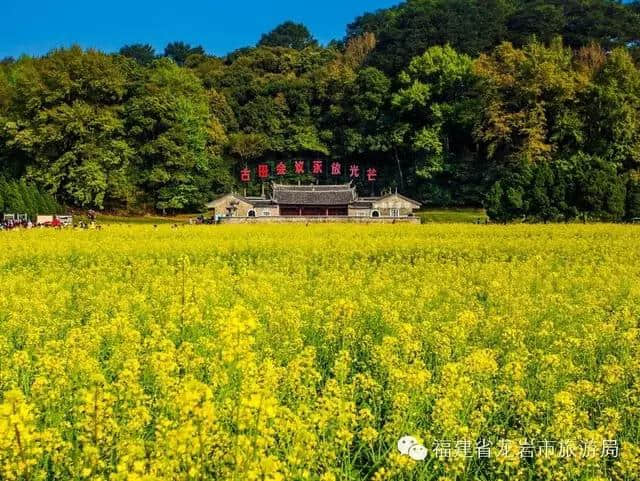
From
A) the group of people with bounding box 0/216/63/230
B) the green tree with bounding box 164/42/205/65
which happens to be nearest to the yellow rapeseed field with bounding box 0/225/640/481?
the group of people with bounding box 0/216/63/230

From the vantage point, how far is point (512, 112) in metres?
52.5

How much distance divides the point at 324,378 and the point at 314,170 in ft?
188

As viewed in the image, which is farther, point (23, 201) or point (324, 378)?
point (23, 201)

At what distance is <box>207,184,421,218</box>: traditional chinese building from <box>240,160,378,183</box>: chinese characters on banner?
758cm

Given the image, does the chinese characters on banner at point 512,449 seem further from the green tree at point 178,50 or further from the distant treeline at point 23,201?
the green tree at point 178,50

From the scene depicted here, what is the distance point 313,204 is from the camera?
5441 centimetres

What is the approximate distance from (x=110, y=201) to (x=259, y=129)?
718 inches

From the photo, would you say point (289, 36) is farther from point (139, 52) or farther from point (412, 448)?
point (412, 448)

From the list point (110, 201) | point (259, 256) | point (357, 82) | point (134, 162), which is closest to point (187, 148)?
point (134, 162)

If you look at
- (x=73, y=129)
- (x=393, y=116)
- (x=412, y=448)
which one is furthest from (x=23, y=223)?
(x=412, y=448)

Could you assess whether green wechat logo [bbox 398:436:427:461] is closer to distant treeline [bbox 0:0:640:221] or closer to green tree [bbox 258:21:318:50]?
distant treeline [bbox 0:0:640:221]

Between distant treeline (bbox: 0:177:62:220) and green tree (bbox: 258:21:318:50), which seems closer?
distant treeline (bbox: 0:177:62:220)

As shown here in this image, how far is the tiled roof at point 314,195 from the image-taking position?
5431cm

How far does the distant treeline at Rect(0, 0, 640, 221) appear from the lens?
156ft
